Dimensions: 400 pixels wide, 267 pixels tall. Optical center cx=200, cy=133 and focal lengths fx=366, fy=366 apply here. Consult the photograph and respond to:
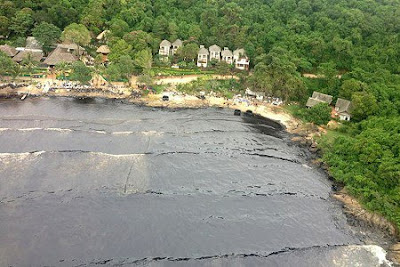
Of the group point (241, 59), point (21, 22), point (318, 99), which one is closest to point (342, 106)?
point (318, 99)

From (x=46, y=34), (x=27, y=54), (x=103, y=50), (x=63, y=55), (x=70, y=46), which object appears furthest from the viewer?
(x=103, y=50)

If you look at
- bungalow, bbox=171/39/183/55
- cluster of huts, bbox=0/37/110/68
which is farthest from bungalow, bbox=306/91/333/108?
cluster of huts, bbox=0/37/110/68

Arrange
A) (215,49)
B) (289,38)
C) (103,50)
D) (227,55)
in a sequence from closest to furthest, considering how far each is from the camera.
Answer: (103,50)
(289,38)
(227,55)
(215,49)

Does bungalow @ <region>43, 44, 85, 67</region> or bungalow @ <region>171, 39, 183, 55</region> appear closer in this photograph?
bungalow @ <region>43, 44, 85, 67</region>

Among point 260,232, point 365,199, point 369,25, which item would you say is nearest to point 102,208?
point 260,232

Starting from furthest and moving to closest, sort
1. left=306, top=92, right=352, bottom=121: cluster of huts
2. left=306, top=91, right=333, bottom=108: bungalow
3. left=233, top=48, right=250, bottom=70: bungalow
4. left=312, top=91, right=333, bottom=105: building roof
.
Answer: left=233, top=48, right=250, bottom=70: bungalow < left=312, top=91, right=333, bottom=105: building roof < left=306, top=91, right=333, bottom=108: bungalow < left=306, top=92, right=352, bottom=121: cluster of huts

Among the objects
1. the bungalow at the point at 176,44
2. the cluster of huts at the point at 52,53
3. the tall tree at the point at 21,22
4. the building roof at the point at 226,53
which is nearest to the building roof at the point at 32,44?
the cluster of huts at the point at 52,53

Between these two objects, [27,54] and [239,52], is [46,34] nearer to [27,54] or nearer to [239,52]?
[27,54]

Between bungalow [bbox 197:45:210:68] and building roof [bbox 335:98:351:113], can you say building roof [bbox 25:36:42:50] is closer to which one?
bungalow [bbox 197:45:210:68]
